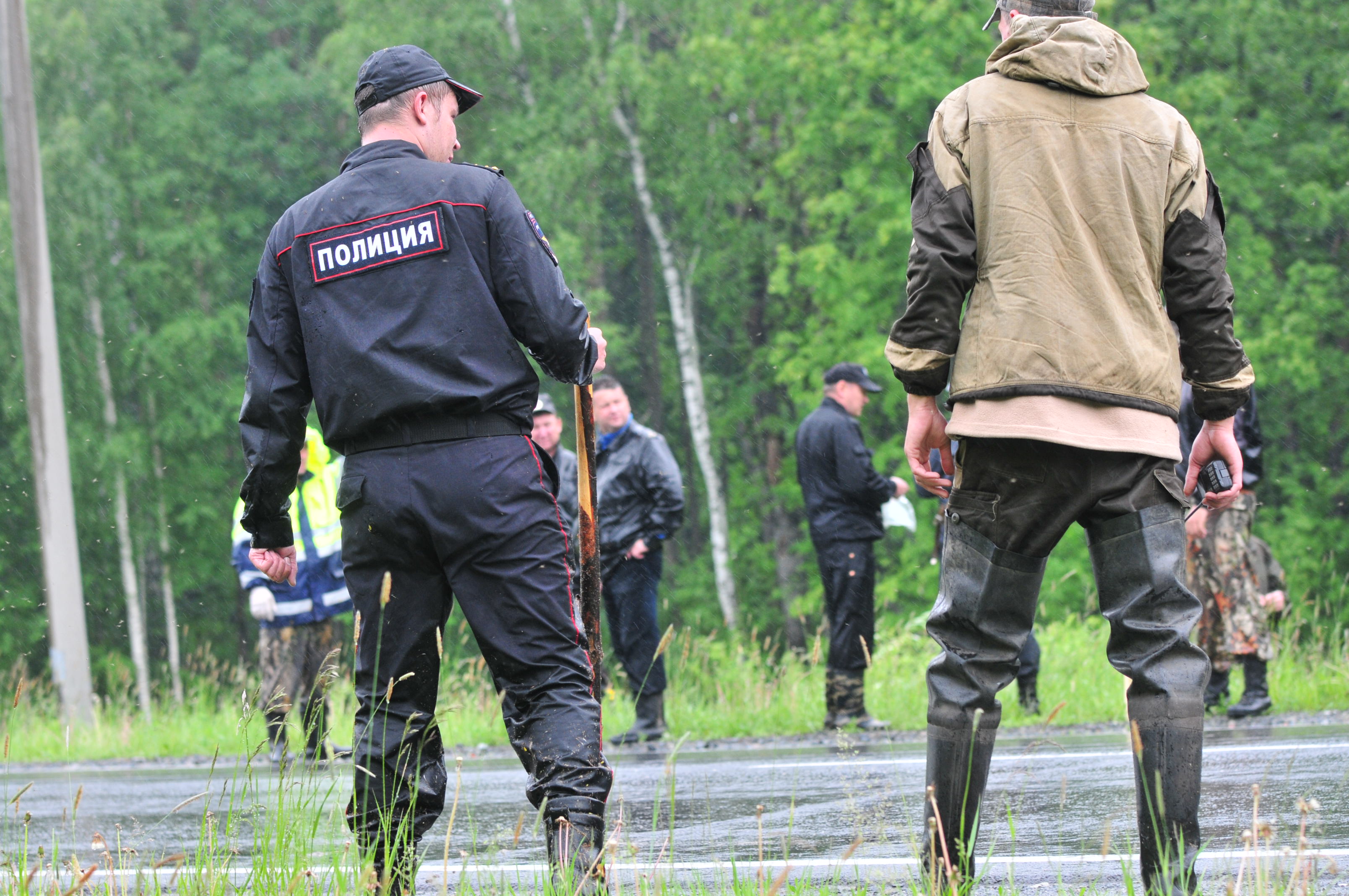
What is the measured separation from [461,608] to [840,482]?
18.4 feet

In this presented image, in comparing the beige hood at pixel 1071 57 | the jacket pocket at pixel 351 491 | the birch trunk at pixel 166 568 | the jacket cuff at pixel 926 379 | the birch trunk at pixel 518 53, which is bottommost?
the birch trunk at pixel 166 568

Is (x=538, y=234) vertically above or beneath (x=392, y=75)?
beneath

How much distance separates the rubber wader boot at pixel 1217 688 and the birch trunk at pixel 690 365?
1905 cm

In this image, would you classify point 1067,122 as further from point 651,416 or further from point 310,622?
point 651,416

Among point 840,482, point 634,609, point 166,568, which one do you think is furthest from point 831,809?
point 166,568

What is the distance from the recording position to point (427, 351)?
11.8 feet

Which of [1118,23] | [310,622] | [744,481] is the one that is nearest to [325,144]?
[744,481]

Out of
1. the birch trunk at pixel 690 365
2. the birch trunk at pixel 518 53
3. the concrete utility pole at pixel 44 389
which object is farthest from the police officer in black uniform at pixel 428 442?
the birch trunk at pixel 518 53

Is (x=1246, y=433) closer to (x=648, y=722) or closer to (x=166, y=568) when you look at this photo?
(x=648, y=722)

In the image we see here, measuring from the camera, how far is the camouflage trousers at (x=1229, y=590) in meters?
7.98

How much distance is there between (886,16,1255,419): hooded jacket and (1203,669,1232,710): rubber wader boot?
207 inches

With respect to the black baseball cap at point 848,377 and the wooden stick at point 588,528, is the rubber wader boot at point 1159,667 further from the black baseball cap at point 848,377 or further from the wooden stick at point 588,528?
the black baseball cap at point 848,377

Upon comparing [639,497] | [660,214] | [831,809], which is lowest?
[831,809]

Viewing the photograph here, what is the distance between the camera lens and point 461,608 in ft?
11.9
